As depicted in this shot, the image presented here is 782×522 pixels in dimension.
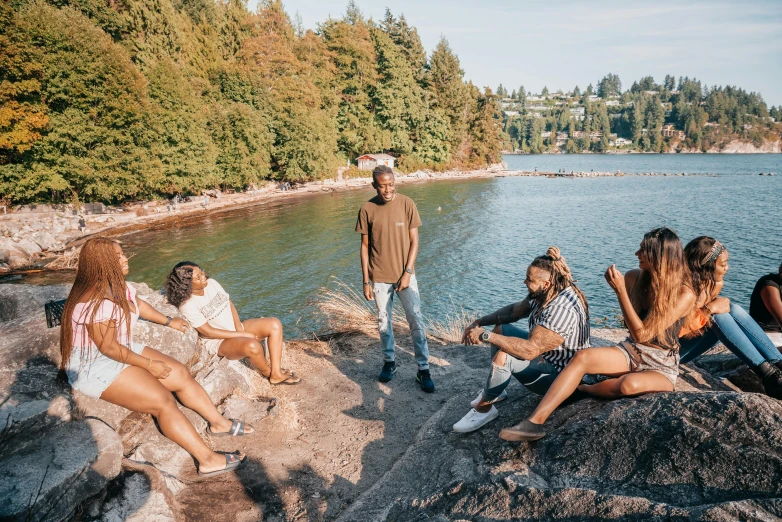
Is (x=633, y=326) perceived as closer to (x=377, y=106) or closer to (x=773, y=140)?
(x=377, y=106)

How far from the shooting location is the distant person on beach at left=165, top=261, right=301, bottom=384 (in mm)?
4734

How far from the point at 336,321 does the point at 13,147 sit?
82.7ft

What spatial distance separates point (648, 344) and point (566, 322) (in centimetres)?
67

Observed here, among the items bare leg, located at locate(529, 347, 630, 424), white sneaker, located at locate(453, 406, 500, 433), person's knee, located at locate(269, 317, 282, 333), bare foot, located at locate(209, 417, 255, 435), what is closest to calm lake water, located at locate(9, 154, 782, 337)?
person's knee, located at locate(269, 317, 282, 333)

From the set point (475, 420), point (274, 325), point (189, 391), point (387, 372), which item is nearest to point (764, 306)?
point (475, 420)

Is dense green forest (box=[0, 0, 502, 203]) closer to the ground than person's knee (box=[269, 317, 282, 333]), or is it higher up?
higher up

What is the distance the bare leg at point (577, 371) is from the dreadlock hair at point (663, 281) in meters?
0.30

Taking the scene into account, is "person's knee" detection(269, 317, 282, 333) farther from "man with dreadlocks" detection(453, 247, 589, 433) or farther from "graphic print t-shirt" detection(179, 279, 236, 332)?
"man with dreadlocks" detection(453, 247, 589, 433)

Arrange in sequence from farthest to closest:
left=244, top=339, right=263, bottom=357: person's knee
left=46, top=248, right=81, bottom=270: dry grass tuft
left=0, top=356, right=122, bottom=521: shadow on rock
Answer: left=46, top=248, right=81, bottom=270: dry grass tuft
left=244, top=339, right=263, bottom=357: person's knee
left=0, top=356, right=122, bottom=521: shadow on rock

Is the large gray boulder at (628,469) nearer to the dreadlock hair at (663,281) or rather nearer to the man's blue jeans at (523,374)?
the man's blue jeans at (523,374)

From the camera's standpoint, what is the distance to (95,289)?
357cm

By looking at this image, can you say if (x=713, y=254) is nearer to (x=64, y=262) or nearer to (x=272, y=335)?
(x=272, y=335)

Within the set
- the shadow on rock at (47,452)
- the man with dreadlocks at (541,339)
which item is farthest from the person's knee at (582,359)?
the shadow on rock at (47,452)

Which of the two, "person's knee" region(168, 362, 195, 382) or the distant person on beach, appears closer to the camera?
"person's knee" region(168, 362, 195, 382)
